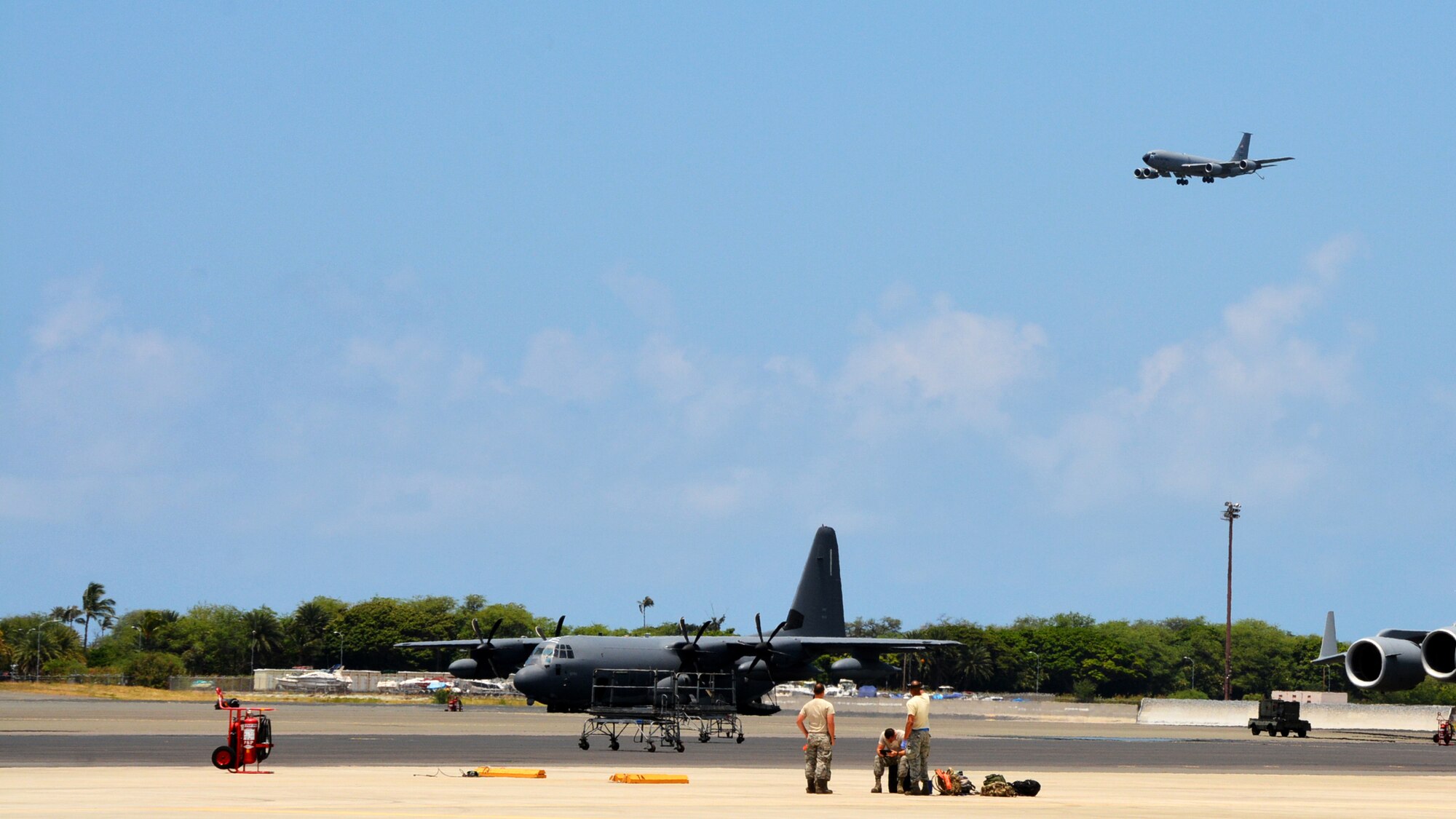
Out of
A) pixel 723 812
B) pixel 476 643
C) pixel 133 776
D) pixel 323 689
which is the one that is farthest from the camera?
pixel 323 689

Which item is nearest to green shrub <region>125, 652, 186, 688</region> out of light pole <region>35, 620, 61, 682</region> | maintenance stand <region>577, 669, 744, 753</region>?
light pole <region>35, 620, 61, 682</region>

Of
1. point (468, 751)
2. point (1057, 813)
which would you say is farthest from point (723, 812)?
point (468, 751)

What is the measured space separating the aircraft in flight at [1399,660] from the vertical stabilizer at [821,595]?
81.2 feet

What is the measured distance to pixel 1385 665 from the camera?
39281 millimetres

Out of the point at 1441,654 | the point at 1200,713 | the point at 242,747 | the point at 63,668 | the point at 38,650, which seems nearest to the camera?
the point at 242,747

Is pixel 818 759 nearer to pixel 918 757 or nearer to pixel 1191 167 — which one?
pixel 918 757

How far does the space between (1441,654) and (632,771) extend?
69.3ft

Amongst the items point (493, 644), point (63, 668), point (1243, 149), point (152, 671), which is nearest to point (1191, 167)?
point (1243, 149)

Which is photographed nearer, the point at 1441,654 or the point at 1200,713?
the point at 1441,654

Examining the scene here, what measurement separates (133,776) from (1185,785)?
1615cm

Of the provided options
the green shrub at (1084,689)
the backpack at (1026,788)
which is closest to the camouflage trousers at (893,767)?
the backpack at (1026,788)

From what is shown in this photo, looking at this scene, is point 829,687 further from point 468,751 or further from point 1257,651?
point 468,751

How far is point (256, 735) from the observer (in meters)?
25.5

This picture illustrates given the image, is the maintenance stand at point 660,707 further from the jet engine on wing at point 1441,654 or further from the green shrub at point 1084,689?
the green shrub at point 1084,689
